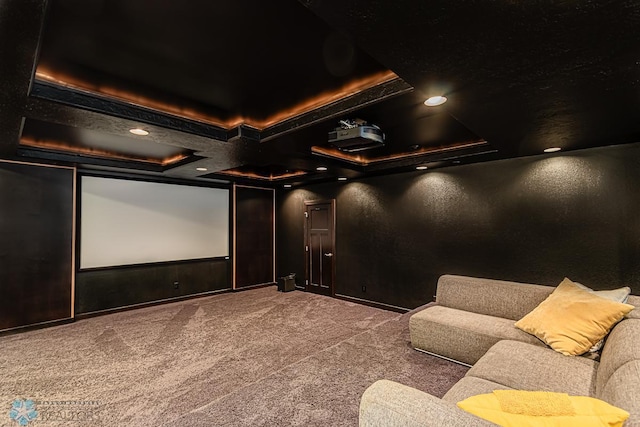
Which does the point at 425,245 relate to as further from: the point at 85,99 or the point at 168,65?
the point at 85,99

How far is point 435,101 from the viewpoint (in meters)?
2.28

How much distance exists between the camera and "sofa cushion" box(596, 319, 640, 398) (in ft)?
5.26

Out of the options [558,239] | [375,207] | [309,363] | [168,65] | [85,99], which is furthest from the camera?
[375,207]

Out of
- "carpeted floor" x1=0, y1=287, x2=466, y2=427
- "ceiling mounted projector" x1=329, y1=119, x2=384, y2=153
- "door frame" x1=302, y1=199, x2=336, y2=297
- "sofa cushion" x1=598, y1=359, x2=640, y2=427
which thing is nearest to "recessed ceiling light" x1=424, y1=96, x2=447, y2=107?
"ceiling mounted projector" x1=329, y1=119, x2=384, y2=153

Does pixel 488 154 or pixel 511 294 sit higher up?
pixel 488 154

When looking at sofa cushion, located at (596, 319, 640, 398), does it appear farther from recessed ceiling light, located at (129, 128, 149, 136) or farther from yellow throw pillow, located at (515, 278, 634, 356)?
recessed ceiling light, located at (129, 128, 149, 136)

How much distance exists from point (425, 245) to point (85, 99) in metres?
4.59

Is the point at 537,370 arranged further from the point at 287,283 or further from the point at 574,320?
the point at 287,283

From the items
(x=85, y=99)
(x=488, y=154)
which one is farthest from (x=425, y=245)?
(x=85, y=99)

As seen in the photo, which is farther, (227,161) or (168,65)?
(227,161)

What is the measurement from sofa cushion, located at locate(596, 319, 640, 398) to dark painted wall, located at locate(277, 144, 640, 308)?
1.84 meters

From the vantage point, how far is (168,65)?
84.4 inches

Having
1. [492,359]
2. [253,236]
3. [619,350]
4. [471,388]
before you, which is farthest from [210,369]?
[253,236]

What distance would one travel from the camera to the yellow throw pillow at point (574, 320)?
2.20 meters
